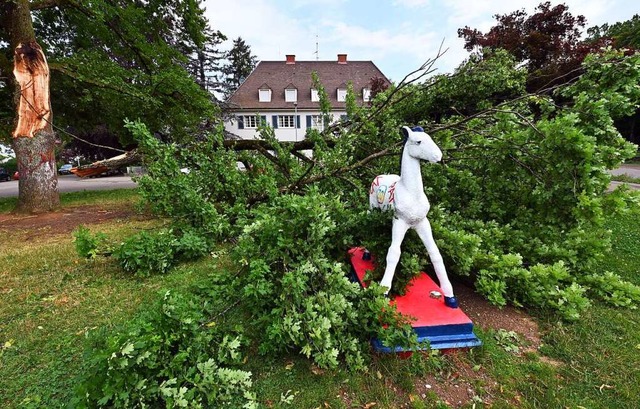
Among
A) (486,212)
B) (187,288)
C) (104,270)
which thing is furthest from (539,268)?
(104,270)

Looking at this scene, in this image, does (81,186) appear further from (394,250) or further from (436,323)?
(436,323)

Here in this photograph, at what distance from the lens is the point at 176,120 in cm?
834

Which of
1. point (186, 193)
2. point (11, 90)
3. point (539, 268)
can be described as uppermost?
point (11, 90)

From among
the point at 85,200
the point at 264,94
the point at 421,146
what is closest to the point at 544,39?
the point at 421,146

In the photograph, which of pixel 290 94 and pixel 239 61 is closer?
pixel 290 94

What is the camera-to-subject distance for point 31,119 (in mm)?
6652

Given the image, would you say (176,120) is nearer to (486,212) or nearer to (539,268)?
(486,212)

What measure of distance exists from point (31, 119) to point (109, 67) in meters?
1.98

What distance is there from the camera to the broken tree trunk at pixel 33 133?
255 inches

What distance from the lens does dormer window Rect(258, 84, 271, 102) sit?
24.6m

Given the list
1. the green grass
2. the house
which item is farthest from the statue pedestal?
the house

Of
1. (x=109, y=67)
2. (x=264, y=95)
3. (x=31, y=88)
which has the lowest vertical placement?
(x=31, y=88)

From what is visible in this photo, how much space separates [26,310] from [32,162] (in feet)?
18.6

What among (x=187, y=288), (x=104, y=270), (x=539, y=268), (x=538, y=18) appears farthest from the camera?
(x=538, y=18)
